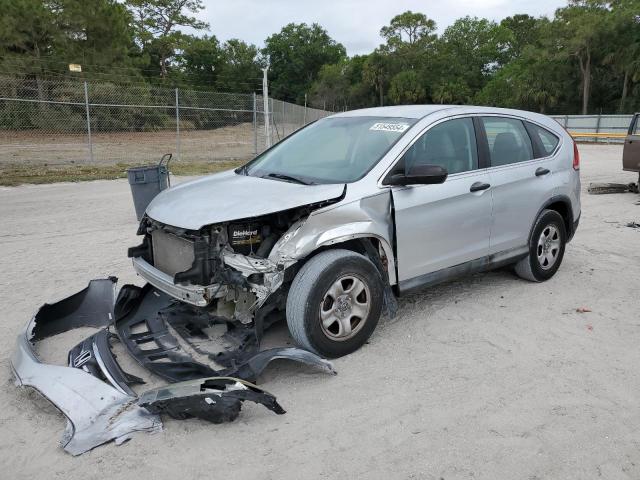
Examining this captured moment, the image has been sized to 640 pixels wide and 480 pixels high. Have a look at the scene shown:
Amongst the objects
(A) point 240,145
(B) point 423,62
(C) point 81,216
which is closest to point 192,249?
(C) point 81,216

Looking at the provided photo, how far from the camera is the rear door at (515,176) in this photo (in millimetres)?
4844

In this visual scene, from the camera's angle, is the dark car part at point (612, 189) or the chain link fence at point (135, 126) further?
Answer: the chain link fence at point (135, 126)

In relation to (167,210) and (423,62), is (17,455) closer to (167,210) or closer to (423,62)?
(167,210)

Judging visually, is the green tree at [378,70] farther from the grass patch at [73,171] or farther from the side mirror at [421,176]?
the side mirror at [421,176]

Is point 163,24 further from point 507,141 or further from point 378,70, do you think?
point 507,141

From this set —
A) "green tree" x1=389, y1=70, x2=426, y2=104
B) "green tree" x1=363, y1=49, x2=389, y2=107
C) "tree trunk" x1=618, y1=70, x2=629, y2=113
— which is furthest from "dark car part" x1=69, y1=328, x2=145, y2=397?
"green tree" x1=363, y1=49, x2=389, y2=107

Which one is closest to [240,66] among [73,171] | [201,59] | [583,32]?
[201,59]

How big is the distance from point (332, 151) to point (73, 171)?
12.7m

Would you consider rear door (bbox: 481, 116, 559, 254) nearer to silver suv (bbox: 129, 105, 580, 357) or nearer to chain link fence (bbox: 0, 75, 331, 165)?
silver suv (bbox: 129, 105, 580, 357)

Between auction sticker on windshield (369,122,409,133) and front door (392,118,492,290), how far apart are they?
171 millimetres

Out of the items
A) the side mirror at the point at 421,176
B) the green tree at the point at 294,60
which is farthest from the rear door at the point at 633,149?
the green tree at the point at 294,60

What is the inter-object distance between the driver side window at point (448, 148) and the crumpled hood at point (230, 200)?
0.80 metres

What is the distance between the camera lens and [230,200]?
379 cm

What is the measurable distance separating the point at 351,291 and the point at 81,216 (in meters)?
6.73
